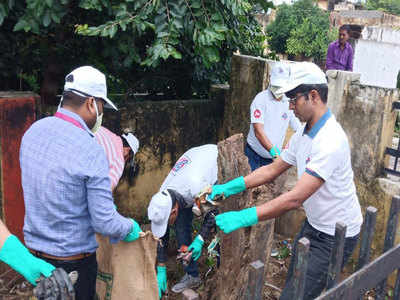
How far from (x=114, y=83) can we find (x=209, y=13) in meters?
1.51

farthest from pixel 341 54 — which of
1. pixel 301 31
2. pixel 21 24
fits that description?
pixel 301 31

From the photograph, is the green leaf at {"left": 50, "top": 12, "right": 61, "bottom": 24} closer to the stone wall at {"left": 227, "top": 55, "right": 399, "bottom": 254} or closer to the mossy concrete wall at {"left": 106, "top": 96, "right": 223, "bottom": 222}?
the mossy concrete wall at {"left": 106, "top": 96, "right": 223, "bottom": 222}

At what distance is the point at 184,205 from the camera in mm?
3541

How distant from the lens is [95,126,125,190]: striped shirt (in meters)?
3.27

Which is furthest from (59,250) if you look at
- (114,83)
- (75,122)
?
(114,83)

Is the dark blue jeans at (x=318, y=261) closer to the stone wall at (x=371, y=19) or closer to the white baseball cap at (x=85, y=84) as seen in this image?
the white baseball cap at (x=85, y=84)

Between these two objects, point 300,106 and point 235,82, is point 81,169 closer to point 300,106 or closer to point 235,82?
point 300,106

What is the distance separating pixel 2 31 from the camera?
4.13 meters

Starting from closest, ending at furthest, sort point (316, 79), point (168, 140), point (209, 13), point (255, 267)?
point (255, 267) → point (316, 79) → point (209, 13) → point (168, 140)

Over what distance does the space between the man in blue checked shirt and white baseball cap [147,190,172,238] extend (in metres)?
0.91

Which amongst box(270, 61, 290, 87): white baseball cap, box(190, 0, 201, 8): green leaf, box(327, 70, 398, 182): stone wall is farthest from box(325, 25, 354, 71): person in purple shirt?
box(190, 0, 201, 8): green leaf

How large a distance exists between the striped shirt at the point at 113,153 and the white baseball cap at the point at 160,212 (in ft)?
1.11

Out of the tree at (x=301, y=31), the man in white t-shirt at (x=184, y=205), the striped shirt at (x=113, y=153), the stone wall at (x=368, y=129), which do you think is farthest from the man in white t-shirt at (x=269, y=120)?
the tree at (x=301, y=31)

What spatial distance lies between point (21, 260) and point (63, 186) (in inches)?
Result: 15.1
